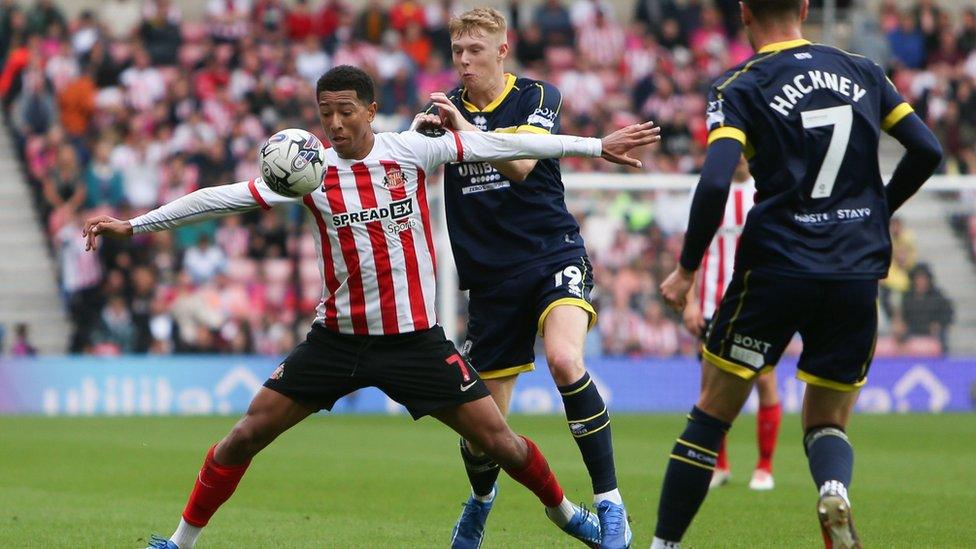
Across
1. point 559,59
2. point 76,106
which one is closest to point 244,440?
point 76,106

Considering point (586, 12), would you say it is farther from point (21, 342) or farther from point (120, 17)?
point (21, 342)

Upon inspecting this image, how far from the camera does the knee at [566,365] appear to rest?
22.6ft

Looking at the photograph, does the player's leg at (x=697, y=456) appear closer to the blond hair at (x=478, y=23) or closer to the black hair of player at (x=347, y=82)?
the black hair of player at (x=347, y=82)

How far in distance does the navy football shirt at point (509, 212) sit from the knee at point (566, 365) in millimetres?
593

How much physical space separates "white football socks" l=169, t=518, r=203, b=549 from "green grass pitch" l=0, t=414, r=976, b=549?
76 cm

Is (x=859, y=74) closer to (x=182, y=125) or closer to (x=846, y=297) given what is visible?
(x=846, y=297)

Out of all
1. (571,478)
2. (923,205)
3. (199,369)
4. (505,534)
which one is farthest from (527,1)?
(505,534)

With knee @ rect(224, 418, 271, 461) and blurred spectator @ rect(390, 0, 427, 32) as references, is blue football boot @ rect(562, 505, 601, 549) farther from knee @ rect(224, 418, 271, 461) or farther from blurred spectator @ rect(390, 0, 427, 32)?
blurred spectator @ rect(390, 0, 427, 32)

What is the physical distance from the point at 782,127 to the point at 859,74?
16.2 inches

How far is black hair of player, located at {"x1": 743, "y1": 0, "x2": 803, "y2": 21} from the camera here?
18.8 ft

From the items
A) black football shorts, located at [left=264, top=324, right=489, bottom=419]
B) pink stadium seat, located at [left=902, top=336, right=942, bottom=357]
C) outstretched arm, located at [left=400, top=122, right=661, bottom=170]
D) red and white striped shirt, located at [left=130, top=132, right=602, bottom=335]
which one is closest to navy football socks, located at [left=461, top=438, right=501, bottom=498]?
black football shorts, located at [left=264, top=324, right=489, bottom=419]

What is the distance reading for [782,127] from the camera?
5648mm

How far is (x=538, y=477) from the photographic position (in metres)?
6.75

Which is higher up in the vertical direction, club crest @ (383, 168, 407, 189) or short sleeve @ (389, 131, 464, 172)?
short sleeve @ (389, 131, 464, 172)
